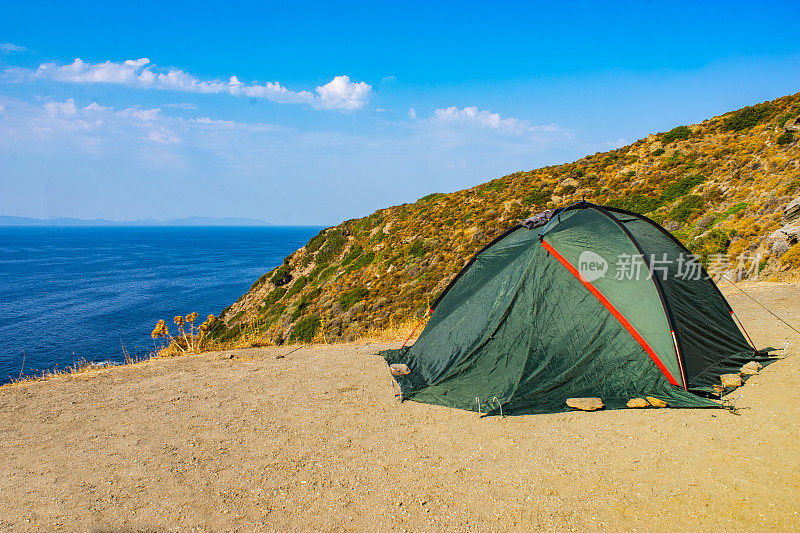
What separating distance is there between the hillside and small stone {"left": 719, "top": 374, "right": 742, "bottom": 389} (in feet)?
37.8

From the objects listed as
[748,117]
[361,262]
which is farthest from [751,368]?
[748,117]

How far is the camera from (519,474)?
210 inches

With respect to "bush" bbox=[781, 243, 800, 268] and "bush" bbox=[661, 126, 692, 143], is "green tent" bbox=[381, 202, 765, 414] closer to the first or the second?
"bush" bbox=[781, 243, 800, 268]

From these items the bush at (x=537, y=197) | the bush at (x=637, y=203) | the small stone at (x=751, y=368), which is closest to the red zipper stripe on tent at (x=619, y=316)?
the small stone at (x=751, y=368)

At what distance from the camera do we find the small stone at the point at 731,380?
294 inches

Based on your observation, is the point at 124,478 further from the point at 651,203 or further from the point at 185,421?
the point at 651,203

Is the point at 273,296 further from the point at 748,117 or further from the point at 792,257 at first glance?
the point at 748,117

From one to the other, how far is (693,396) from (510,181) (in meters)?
33.8

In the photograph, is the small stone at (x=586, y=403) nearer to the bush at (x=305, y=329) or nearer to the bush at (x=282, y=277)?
the bush at (x=305, y=329)

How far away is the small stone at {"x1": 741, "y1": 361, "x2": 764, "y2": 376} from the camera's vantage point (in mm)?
7984

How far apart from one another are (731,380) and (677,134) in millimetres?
33598

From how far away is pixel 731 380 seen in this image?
7.51m

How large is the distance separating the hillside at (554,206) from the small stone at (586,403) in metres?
13.3

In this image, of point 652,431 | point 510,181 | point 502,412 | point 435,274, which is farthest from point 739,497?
point 510,181
